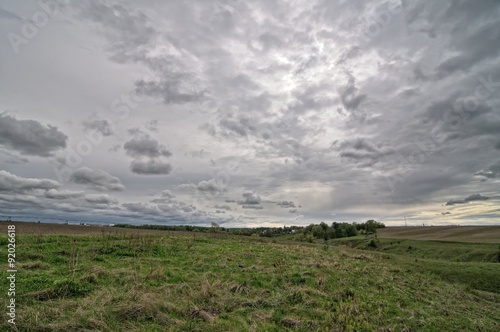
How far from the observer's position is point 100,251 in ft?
72.8

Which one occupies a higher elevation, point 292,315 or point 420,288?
point 292,315

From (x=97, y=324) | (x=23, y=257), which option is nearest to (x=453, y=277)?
(x=97, y=324)

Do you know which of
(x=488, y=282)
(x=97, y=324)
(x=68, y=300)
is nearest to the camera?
(x=97, y=324)

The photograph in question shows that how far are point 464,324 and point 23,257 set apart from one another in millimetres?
24046

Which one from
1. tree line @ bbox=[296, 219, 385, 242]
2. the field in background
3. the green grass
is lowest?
tree line @ bbox=[296, 219, 385, 242]

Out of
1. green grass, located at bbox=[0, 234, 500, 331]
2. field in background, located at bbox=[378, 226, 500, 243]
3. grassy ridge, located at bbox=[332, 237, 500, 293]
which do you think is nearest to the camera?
green grass, located at bbox=[0, 234, 500, 331]

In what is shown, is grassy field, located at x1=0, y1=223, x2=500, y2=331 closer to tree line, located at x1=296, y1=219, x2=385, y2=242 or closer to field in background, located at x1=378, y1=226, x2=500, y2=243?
field in background, located at x1=378, y1=226, x2=500, y2=243

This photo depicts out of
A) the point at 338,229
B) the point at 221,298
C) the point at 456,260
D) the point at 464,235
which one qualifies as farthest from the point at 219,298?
the point at 338,229

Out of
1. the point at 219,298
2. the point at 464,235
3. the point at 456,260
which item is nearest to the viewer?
the point at 219,298

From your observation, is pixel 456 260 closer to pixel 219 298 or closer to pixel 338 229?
pixel 219 298

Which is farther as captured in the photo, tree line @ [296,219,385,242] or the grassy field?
tree line @ [296,219,385,242]

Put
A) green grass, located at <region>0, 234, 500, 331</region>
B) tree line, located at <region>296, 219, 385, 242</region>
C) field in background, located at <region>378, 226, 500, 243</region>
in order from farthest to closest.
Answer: tree line, located at <region>296, 219, 385, 242</region> < field in background, located at <region>378, 226, 500, 243</region> < green grass, located at <region>0, 234, 500, 331</region>

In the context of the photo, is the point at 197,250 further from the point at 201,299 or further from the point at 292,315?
the point at 292,315

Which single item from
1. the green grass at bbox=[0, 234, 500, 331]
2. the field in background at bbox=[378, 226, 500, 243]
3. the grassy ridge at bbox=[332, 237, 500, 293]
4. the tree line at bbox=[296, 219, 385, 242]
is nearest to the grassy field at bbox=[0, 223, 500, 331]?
the green grass at bbox=[0, 234, 500, 331]
